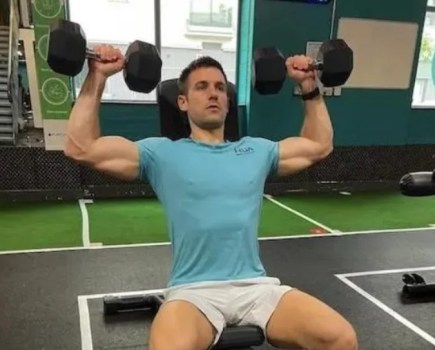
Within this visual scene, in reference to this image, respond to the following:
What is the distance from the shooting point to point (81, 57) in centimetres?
157

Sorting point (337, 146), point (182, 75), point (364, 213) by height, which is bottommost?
point (364, 213)

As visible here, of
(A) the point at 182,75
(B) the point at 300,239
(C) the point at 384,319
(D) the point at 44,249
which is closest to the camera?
(A) the point at 182,75

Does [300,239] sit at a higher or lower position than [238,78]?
lower

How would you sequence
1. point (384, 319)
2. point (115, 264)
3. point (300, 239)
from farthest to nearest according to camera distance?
point (300, 239)
point (115, 264)
point (384, 319)

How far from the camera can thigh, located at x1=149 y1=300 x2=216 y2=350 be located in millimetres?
1316

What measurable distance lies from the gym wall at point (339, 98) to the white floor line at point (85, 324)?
3.31 meters

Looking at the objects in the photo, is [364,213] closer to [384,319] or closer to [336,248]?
[336,248]

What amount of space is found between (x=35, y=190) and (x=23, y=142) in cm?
60

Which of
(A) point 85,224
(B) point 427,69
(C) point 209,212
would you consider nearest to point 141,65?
(C) point 209,212

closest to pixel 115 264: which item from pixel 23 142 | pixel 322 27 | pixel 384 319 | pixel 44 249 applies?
pixel 44 249

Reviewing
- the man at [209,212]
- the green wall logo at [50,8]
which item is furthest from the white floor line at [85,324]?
the green wall logo at [50,8]

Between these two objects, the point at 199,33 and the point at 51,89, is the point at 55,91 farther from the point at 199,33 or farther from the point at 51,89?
the point at 199,33

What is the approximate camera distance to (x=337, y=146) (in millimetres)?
5859

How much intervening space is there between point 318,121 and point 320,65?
21 cm
